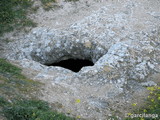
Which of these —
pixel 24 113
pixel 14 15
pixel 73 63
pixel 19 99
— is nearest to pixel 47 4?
pixel 14 15

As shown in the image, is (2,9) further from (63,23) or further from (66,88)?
(66,88)

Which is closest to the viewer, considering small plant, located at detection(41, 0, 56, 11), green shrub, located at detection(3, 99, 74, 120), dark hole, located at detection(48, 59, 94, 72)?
green shrub, located at detection(3, 99, 74, 120)

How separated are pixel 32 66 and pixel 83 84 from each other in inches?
99.2

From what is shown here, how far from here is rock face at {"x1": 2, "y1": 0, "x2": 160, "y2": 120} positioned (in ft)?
26.2

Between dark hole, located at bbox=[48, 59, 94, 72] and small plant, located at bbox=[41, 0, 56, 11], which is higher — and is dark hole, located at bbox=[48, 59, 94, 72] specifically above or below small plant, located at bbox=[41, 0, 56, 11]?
below

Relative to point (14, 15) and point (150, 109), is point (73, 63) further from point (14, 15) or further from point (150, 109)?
point (150, 109)

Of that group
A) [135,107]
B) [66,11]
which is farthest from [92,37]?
[135,107]

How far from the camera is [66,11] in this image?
13258mm

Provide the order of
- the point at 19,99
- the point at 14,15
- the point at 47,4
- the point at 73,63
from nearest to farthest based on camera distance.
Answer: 1. the point at 19,99
2. the point at 73,63
3. the point at 14,15
4. the point at 47,4

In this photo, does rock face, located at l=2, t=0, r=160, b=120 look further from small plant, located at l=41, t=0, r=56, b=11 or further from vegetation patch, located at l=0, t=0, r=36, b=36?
small plant, located at l=41, t=0, r=56, b=11

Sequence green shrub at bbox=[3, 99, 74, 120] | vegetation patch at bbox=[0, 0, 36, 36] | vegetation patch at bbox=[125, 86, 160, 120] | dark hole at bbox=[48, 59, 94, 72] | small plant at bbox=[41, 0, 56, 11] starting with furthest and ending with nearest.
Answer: small plant at bbox=[41, 0, 56, 11] < vegetation patch at bbox=[0, 0, 36, 36] < dark hole at bbox=[48, 59, 94, 72] < vegetation patch at bbox=[125, 86, 160, 120] < green shrub at bbox=[3, 99, 74, 120]

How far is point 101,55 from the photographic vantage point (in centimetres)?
1087

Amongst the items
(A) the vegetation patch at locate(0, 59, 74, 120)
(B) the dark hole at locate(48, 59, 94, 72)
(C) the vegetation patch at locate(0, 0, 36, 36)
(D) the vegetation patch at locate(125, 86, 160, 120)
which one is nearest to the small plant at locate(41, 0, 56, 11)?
(C) the vegetation patch at locate(0, 0, 36, 36)

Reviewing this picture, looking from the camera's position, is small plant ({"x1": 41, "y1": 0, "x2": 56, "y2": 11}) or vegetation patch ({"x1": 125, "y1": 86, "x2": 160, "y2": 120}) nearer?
vegetation patch ({"x1": 125, "y1": 86, "x2": 160, "y2": 120})
